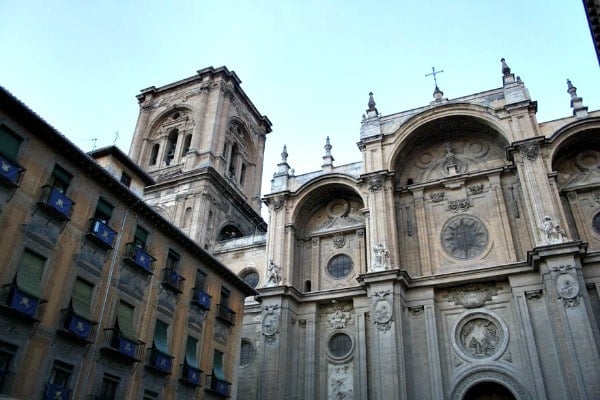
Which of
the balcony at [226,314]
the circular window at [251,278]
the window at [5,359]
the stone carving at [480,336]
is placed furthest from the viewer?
the circular window at [251,278]

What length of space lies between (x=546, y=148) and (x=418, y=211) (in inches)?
278

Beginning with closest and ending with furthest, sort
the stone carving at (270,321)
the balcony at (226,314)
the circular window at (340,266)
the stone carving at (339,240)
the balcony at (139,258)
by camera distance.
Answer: the balcony at (139,258), the balcony at (226,314), the stone carving at (270,321), the circular window at (340,266), the stone carving at (339,240)

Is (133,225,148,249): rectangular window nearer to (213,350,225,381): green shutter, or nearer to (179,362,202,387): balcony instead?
(179,362,202,387): balcony

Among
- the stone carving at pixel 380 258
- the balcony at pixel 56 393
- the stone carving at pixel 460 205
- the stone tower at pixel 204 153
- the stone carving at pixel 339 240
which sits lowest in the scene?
the balcony at pixel 56 393

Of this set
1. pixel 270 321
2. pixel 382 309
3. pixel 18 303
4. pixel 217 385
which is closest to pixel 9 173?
pixel 18 303

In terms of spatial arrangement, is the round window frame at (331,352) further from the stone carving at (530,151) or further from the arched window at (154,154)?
the arched window at (154,154)

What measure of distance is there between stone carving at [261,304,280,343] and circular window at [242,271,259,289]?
424 cm

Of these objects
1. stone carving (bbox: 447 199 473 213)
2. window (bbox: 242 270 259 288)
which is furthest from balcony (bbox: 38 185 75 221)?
stone carving (bbox: 447 199 473 213)

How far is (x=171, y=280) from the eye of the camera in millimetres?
19469

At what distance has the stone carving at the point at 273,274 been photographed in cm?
2825

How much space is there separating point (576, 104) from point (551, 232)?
8161 millimetres

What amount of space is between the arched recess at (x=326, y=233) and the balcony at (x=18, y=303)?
16.7 metres

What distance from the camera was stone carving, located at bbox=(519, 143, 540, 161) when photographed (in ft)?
85.2

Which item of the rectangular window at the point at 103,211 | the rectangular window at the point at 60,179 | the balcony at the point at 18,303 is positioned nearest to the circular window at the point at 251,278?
the rectangular window at the point at 103,211
